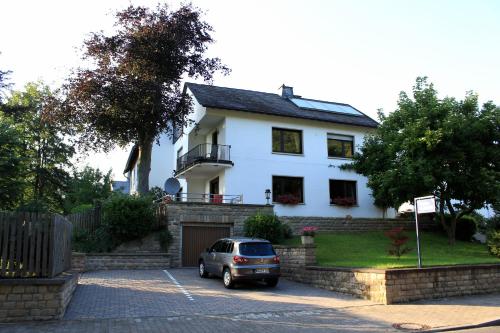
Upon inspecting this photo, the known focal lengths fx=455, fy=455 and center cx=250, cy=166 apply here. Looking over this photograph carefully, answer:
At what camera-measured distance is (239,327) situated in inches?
362

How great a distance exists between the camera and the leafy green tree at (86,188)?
135ft

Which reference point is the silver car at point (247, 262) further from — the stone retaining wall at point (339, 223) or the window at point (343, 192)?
the window at point (343, 192)

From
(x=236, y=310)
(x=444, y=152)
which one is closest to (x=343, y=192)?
(x=444, y=152)

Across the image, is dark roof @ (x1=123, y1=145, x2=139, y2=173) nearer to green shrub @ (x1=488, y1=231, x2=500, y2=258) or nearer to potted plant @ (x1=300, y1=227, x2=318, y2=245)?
potted plant @ (x1=300, y1=227, x2=318, y2=245)

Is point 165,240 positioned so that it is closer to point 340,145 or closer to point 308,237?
point 308,237

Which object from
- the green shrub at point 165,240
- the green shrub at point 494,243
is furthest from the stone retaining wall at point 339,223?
the green shrub at point 494,243

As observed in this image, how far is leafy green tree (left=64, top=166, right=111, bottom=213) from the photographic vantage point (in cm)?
4122

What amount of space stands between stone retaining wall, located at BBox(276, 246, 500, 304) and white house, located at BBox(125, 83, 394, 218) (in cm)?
1106

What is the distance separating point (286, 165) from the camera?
27.2m

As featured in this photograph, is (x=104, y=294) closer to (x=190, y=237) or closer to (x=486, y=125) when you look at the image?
(x=190, y=237)

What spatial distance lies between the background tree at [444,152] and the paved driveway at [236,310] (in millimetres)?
7287

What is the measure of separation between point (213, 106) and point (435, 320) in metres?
17.9

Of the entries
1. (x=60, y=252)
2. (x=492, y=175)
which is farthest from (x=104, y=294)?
(x=492, y=175)

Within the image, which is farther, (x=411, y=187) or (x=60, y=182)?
(x=60, y=182)
